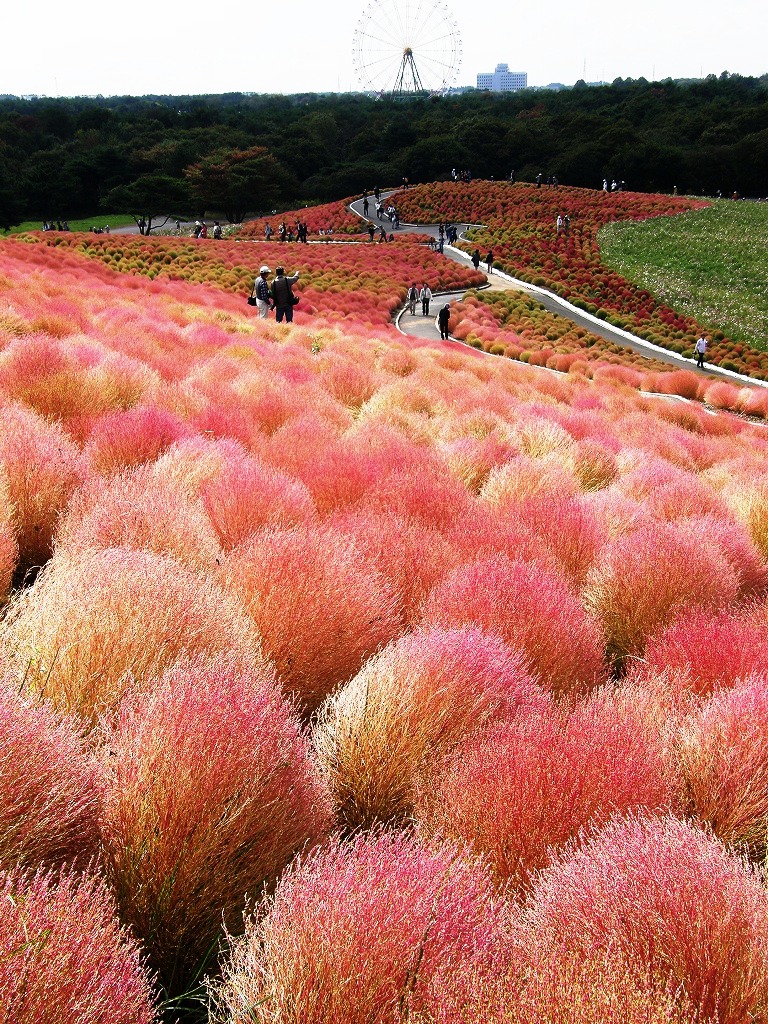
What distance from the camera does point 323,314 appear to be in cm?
2147

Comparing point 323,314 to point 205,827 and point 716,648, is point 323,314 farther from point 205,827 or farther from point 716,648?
point 205,827

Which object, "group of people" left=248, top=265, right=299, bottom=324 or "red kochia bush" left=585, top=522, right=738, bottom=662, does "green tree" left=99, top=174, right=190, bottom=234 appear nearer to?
"group of people" left=248, top=265, right=299, bottom=324

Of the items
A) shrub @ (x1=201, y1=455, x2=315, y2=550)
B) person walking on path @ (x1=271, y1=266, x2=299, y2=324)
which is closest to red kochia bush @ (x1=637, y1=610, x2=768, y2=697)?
shrub @ (x1=201, y1=455, x2=315, y2=550)

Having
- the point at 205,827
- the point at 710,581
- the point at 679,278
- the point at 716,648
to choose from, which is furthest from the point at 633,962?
the point at 679,278

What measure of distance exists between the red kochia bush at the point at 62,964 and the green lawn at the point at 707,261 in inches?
1258

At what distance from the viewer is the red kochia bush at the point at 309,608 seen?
2881 millimetres

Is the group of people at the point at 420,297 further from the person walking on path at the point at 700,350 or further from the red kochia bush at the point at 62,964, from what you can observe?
the red kochia bush at the point at 62,964

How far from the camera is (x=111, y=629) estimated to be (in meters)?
2.37

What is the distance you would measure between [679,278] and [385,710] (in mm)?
40651

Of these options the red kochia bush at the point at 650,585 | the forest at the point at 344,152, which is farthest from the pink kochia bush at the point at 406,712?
the forest at the point at 344,152

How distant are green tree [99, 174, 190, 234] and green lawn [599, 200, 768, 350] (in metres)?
34.6

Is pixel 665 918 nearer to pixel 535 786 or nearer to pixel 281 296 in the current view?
pixel 535 786

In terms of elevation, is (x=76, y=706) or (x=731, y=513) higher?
(x=76, y=706)

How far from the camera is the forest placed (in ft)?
218
